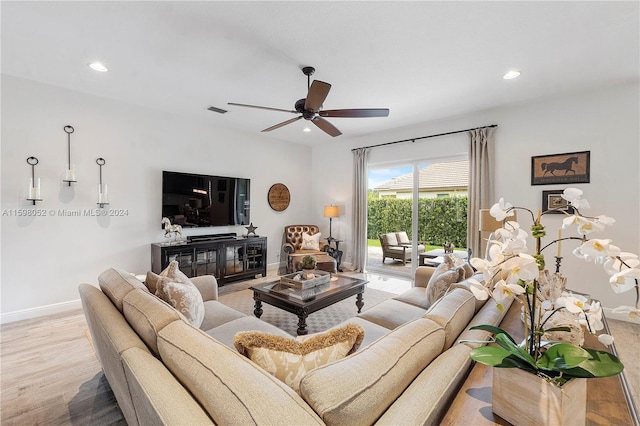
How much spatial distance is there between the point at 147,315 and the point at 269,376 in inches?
28.6

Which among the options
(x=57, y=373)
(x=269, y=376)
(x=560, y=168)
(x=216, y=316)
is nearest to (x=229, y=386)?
(x=269, y=376)

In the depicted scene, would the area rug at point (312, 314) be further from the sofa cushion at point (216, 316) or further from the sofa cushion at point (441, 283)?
the sofa cushion at point (441, 283)

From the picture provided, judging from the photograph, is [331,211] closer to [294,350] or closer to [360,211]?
[360,211]

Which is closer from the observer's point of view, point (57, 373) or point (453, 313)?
point (453, 313)

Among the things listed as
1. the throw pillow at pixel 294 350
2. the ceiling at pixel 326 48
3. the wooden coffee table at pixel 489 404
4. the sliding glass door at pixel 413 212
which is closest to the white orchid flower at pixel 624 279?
the wooden coffee table at pixel 489 404

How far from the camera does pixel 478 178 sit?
4.24 metres

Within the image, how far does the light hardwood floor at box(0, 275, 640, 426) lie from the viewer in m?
1.80

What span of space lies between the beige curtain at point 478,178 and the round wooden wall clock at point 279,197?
11.6 feet

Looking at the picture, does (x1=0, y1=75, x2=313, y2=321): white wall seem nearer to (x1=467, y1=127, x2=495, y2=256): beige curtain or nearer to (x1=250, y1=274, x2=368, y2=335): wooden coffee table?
(x1=250, y1=274, x2=368, y2=335): wooden coffee table

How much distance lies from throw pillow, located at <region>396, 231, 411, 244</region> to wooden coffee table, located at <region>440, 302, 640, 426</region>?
429 cm

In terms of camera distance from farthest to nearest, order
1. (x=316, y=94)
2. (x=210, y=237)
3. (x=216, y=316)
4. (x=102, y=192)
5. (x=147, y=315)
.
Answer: (x=210, y=237) → (x=102, y=192) → (x=316, y=94) → (x=216, y=316) → (x=147, y=315)

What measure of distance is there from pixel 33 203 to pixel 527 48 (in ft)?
18.0

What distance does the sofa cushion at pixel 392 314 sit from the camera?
2158 millimetres

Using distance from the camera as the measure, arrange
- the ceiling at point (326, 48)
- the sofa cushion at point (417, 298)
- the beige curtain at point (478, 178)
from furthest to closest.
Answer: the beige curtain at point (478, 178) → the sofa cushion at point (417, 298) → the ceiling at point (326, 48)
